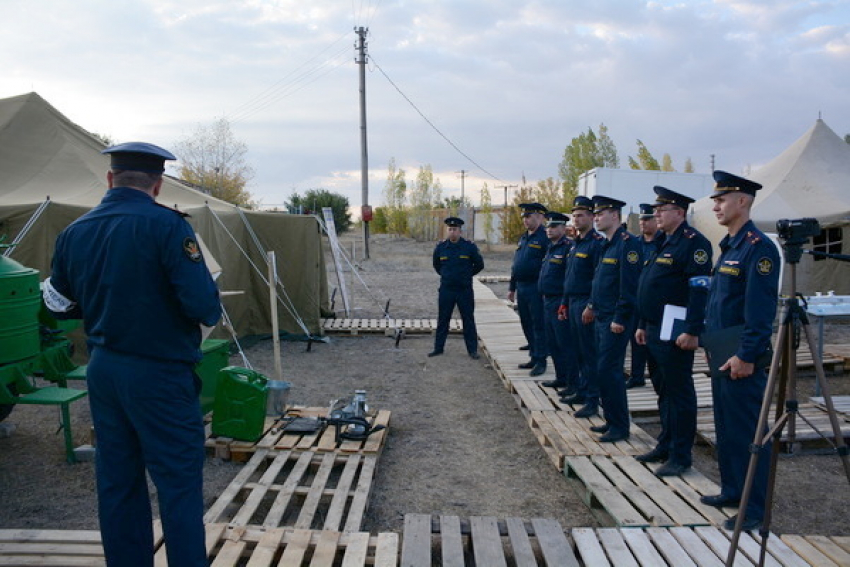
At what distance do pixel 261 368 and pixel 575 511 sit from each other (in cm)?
515

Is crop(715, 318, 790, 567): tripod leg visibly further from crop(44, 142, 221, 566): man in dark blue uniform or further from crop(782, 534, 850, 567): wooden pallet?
crop(44, 142, 221, 566): man in dark blue uniform

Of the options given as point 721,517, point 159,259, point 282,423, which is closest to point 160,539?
point 159,259

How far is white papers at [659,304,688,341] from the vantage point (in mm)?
3930

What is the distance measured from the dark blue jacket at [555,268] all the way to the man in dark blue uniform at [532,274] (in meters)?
0.84

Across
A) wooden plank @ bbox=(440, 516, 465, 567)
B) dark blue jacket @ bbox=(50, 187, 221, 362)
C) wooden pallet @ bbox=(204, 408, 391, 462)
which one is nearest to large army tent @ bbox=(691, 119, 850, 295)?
wooden pallet @ bbox=(204, 408, 391, 462)

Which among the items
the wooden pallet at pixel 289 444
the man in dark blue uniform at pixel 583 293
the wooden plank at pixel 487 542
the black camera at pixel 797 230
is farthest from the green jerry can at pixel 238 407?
the black camera at pixel 797 230

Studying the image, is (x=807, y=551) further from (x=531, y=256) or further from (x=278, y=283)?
(x=278, y=283)

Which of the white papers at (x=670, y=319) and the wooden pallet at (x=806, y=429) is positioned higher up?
the white papers at (x=670, y=319)

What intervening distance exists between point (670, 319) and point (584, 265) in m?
1.64

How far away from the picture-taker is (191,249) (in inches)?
97.8

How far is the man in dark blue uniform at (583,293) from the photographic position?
539 centimetres

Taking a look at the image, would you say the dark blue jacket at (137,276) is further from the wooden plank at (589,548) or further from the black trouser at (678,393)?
the black trouser at (678,393)

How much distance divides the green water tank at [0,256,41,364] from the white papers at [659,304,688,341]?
Answer: 4422 mm

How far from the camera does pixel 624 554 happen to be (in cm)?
302
